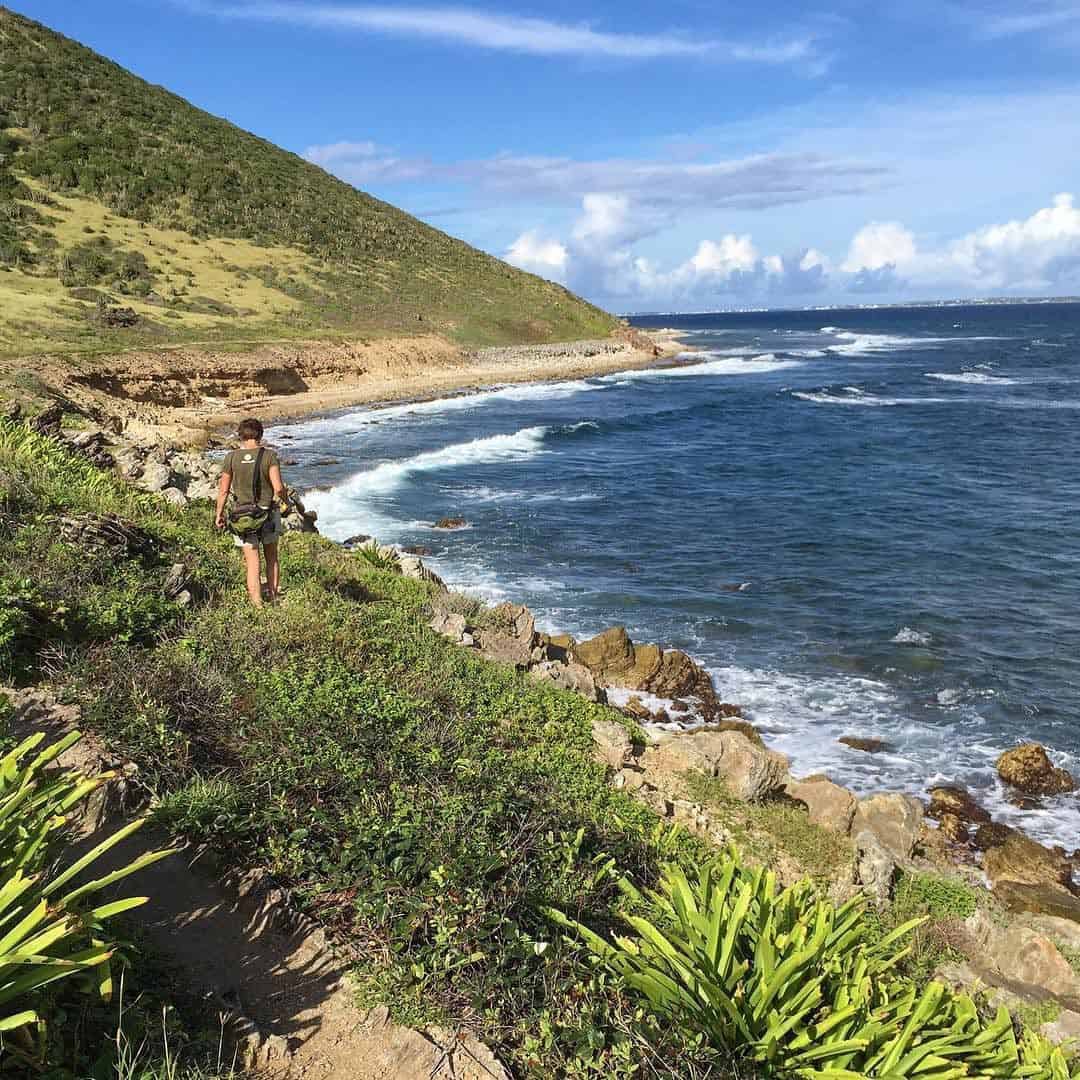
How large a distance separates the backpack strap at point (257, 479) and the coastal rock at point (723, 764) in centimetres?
494

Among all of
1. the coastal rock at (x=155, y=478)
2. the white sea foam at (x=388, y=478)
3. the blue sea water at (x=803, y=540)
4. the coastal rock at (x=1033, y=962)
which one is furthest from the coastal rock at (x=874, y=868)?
the white sea foam at (x=388, y=478)

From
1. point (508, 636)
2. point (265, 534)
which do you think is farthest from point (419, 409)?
point (265, 534)

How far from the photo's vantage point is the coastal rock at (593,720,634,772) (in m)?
7.81

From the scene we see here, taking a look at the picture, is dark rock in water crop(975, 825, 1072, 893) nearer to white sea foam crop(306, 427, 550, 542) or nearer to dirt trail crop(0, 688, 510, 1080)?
dirt trail crop(0, 688, 510, 1080)

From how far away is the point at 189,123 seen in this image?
7050cm

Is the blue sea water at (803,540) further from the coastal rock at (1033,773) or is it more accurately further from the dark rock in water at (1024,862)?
the dark rock in water at (1024,862)

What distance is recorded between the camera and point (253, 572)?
332 inches

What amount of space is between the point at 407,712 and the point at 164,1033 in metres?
3.74

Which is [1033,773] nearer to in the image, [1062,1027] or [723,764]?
[723,764]

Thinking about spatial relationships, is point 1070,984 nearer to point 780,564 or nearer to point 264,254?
point 780,564

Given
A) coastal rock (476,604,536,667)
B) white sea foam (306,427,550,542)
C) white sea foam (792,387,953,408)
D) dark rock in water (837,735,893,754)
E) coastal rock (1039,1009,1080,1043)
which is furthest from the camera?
white sea foam (792,387,953,408)

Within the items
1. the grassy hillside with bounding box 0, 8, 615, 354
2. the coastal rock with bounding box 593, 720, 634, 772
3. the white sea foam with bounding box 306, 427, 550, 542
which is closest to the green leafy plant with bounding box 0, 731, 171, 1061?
the coastal rock with bounding box 593, 720, 634, 772

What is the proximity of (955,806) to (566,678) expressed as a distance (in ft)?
18.5

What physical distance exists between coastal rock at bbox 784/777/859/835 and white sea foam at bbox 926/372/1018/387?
181 feet
